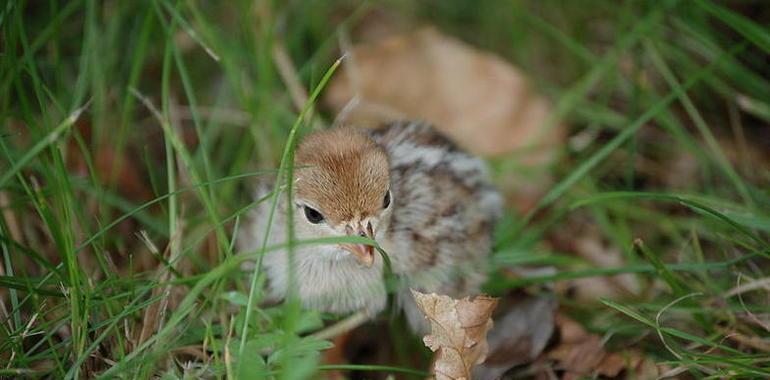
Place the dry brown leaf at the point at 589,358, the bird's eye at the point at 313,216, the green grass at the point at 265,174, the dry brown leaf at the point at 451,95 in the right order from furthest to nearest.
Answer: the dry brown leaf at the point at 451,95, the dry brown leaf at the point at 589,358, the bird's eye at the point at 313,216, the green grass at the point at 265,174

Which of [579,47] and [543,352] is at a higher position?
[579,47]

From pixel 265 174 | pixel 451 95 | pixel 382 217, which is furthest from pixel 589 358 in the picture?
pixel 451 95

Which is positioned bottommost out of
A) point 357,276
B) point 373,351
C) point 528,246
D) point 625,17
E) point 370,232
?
point 373,351

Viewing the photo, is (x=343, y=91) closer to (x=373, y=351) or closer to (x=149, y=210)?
(x=149, y=210)

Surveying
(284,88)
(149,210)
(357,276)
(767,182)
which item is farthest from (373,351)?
(767,182)

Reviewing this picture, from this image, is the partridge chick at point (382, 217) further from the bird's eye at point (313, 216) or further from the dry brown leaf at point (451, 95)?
the dry brown leaf at point (451, 95)

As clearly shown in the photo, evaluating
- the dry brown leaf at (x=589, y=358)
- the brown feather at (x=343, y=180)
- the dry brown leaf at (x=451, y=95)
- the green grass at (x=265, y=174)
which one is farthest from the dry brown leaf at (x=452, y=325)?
the dry brown leaf at (x=451, y=95)

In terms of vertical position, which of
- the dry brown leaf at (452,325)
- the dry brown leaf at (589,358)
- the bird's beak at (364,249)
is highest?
the bird's beak at (364,249)

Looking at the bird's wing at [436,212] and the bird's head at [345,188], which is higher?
the bird's head at [345,188]
